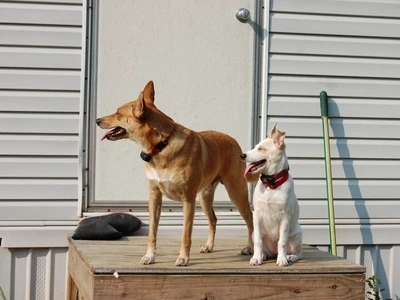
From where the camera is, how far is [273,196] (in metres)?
4.44

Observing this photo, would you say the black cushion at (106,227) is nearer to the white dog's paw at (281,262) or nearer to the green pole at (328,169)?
the white dog's paw at (281,262)

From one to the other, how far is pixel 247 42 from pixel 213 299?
2222mm

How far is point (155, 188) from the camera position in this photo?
447 centimetres

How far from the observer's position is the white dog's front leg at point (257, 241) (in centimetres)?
451

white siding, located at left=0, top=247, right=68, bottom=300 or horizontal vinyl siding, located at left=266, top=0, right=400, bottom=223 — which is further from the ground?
horizontal vinyl siding, located at left=266, top=0, right=400, bottom=223

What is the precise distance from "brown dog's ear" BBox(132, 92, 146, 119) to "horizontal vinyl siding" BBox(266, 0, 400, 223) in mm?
1861

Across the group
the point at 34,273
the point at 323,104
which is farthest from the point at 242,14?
the point at 34,273

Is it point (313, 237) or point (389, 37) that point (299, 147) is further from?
point (389, 37)

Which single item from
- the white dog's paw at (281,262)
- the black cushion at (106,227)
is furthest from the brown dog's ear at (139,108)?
the black cushion at (106,227)

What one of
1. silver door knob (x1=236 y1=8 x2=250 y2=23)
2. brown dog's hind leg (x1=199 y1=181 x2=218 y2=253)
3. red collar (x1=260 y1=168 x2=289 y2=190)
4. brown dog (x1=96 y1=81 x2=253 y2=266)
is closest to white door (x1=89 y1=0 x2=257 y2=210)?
silver door knob (x1=236 y1=8 x2=250 y2=23)

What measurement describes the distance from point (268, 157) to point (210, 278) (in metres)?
0.74

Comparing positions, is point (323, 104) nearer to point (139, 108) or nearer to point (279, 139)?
point (279, 139)

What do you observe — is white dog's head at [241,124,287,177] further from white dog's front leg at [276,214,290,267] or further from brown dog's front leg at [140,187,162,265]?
brown dog's front leg at [140,187,162,265]

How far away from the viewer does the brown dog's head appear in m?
4.23
